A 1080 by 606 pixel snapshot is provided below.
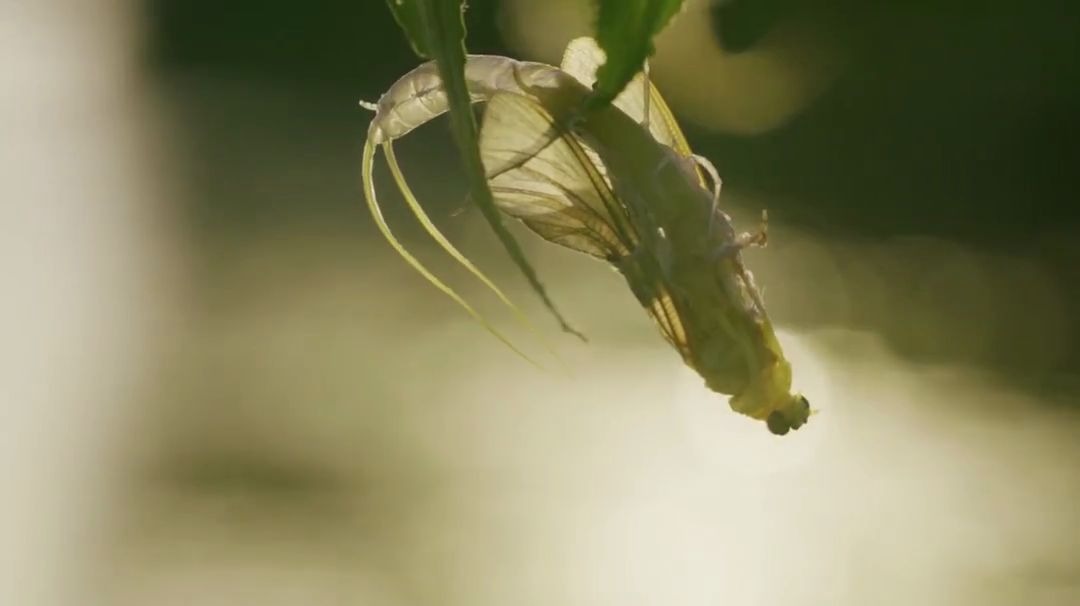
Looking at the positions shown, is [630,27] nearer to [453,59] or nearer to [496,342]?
[453,59]

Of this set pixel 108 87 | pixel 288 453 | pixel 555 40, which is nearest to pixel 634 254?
pixel 288 453

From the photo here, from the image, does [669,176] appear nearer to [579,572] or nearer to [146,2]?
[579,572]

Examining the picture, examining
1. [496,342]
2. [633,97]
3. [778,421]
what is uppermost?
[633,97]

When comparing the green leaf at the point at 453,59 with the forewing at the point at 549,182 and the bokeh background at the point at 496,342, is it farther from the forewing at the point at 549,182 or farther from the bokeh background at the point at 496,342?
the bokeh background at the point at 496,342

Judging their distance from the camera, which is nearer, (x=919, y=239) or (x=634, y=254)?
(x=634, y=254)

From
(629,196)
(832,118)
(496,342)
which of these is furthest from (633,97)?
(832,118)

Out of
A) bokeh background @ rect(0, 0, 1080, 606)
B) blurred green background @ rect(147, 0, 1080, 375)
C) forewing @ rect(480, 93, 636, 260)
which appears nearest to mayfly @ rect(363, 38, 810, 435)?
forewing @ rect(480, 93, 636, 260)

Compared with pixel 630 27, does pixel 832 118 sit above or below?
below
